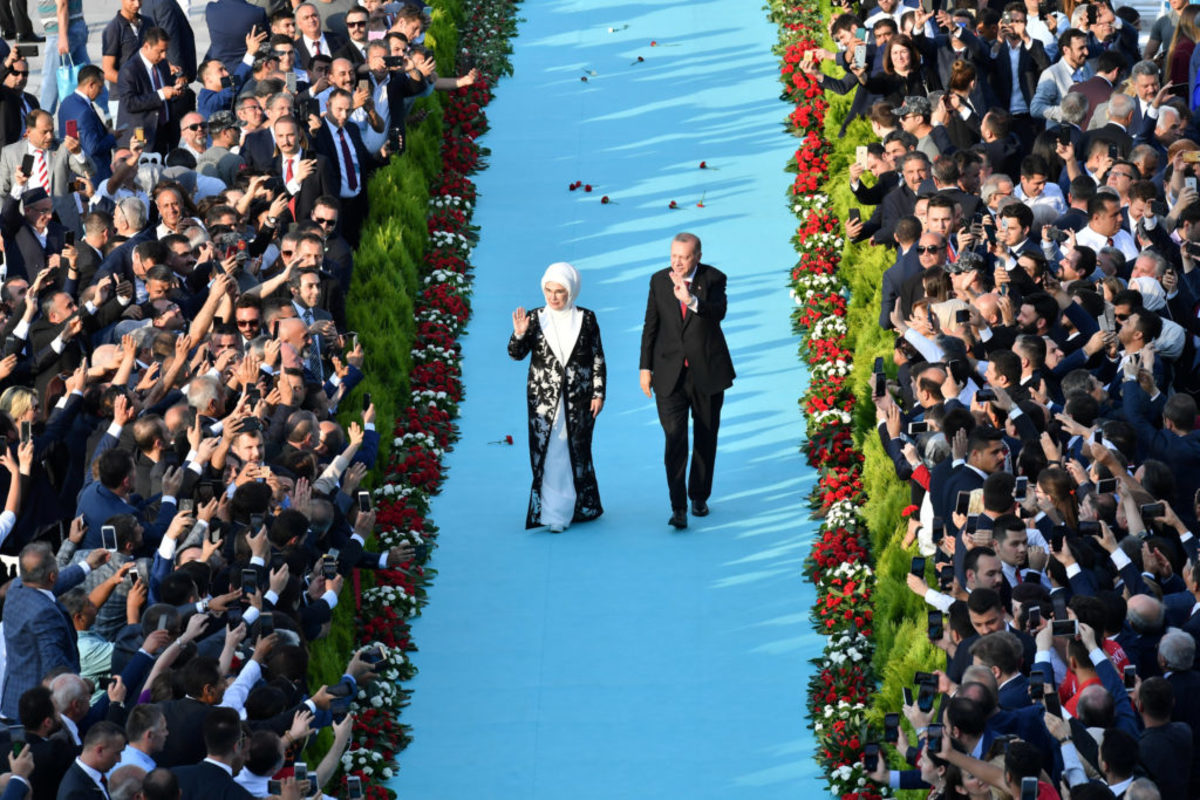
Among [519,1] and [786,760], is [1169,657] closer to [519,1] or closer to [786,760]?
[786,760]

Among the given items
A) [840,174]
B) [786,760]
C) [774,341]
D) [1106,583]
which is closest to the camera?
[1106,583]

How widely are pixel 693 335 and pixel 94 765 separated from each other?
6.47 m

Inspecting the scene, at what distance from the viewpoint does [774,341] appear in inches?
681

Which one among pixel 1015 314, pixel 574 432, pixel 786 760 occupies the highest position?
pixel 1015 314

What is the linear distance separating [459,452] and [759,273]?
3.84 meters

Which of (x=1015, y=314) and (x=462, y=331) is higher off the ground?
(x=1015, y=314)

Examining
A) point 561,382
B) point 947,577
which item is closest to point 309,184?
point 561,382

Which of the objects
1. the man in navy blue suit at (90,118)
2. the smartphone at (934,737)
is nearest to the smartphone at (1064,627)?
the smartphone at (934,737)

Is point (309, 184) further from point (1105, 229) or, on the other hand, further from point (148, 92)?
point (1105, 229)

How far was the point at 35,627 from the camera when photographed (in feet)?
34.4

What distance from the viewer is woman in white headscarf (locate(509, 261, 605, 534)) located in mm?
14367

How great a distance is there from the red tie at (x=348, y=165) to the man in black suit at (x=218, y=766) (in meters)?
8.43

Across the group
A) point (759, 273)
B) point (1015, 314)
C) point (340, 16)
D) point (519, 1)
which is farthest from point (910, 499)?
point (519, 1)

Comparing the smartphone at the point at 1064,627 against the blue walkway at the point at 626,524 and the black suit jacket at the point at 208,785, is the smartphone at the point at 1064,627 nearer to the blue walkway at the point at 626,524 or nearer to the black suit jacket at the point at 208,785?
the blue walkway at the point at 626,524
